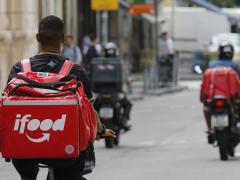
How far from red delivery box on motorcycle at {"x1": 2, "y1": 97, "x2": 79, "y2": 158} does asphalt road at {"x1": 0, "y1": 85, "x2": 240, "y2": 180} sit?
19.8 ft

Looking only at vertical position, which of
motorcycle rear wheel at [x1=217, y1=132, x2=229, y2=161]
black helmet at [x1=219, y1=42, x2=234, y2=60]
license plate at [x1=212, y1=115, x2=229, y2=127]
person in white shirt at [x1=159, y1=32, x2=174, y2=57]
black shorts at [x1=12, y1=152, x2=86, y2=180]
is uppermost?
black shorts at [x1=12, y1=152, x2=86, y2=180]

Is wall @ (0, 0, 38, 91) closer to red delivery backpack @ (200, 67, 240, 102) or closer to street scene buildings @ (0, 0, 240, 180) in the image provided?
street scene buildings @ (0, 0, 240, 180)

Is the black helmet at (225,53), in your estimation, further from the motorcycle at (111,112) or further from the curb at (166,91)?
the curb at (166,91)

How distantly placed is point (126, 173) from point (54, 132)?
6778 mm

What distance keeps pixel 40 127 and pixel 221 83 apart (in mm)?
8803

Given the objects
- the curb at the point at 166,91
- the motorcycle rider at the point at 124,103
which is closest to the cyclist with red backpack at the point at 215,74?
the motorcycle rider at the point at 124,103

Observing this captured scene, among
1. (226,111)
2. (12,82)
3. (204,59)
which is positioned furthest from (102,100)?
(204,59)

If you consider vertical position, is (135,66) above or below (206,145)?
below

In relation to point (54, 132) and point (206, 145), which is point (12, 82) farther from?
point (206, 145)

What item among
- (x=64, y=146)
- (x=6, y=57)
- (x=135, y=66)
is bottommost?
(x=135, y=66)

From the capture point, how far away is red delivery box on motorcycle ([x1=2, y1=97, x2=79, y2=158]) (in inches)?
297

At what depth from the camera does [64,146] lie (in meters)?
7.55

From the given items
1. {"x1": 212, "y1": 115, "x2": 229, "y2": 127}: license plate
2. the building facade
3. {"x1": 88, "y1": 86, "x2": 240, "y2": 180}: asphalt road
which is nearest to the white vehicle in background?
the building facade

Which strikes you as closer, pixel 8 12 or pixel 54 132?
pixel 54 132
